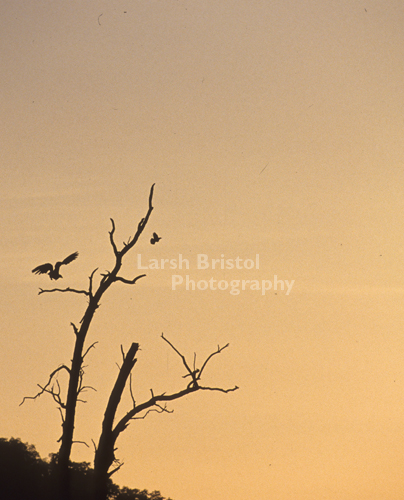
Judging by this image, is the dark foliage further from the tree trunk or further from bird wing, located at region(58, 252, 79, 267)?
bird wing, located at region(58, 252, 79, 267)

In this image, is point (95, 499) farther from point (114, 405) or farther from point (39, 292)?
point (39, 292)

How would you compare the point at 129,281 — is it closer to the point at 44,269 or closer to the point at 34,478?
the point at 44,269

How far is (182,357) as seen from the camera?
12.0 meters

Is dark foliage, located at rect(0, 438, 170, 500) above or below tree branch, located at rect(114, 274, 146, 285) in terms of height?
below

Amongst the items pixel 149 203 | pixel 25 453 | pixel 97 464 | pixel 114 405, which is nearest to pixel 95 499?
pixel 97 464

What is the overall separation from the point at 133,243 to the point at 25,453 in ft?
22.5

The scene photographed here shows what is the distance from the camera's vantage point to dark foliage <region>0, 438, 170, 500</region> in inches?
524

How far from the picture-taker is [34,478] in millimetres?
14227

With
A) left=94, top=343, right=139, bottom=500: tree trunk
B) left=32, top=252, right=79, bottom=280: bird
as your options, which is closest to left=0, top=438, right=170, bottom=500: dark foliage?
left=94, top=343, right=139, bottom=500: tree trunk

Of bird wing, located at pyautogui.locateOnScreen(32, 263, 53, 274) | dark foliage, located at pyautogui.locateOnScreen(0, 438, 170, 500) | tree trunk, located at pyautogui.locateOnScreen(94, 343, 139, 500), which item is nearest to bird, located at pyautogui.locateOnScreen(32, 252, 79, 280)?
bird wing, located at pyautogui.locateOnScreen(32, 263, 53, 274)

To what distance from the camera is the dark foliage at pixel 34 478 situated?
13312 millimetres

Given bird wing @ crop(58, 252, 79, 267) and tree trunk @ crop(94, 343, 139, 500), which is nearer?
tree trunk @ crop(94, 343, 139, 500)

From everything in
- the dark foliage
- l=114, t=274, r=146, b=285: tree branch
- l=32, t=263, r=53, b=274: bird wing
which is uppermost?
l=32, t=263, r=53, b=274: bird wing

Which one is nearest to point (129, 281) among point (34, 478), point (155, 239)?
point (155, 239)
